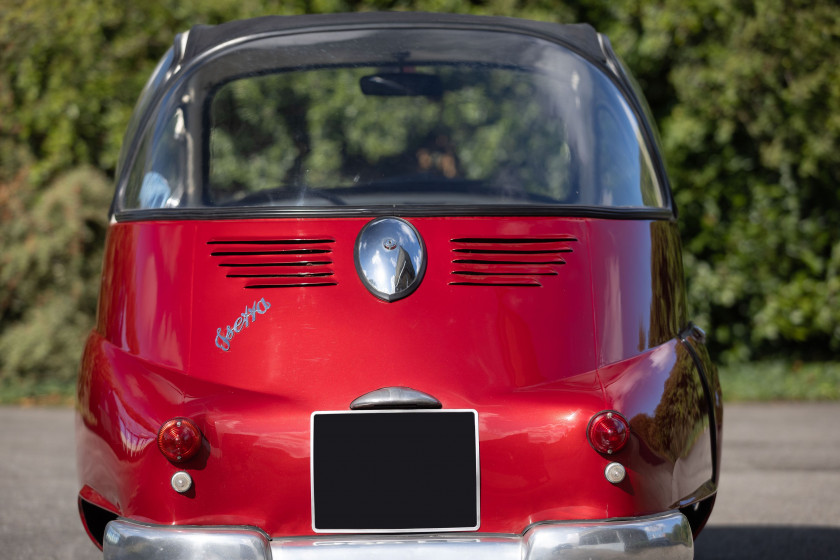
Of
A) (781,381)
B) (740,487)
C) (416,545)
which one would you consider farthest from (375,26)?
(781,381)

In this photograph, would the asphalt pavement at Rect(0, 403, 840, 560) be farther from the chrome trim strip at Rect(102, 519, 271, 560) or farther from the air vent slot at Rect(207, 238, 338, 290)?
the air vent slot at Rect(207, 238, 338, 290)

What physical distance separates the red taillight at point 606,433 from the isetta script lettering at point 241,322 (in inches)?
35.4

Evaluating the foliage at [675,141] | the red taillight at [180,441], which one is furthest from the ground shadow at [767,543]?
the foliage at [675,141]

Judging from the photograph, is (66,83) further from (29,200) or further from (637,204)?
(637,204)

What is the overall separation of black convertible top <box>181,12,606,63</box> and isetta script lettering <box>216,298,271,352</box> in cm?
104

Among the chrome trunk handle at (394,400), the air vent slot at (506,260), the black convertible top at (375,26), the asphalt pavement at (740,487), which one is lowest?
the asphalt pavement at (740,487)

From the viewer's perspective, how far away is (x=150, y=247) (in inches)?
108

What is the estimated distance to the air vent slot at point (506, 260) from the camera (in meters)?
2.66

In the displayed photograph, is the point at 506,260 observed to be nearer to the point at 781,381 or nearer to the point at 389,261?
the point at 389,261

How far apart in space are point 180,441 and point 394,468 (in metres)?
0.54

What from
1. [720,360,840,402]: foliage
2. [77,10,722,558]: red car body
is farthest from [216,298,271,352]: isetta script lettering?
[720,360,840,402]: foliage

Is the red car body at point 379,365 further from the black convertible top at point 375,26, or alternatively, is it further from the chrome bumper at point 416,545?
the black convertible top at point 375,26

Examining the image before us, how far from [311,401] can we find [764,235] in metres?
7.28

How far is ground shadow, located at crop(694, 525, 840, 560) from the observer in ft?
14.3
